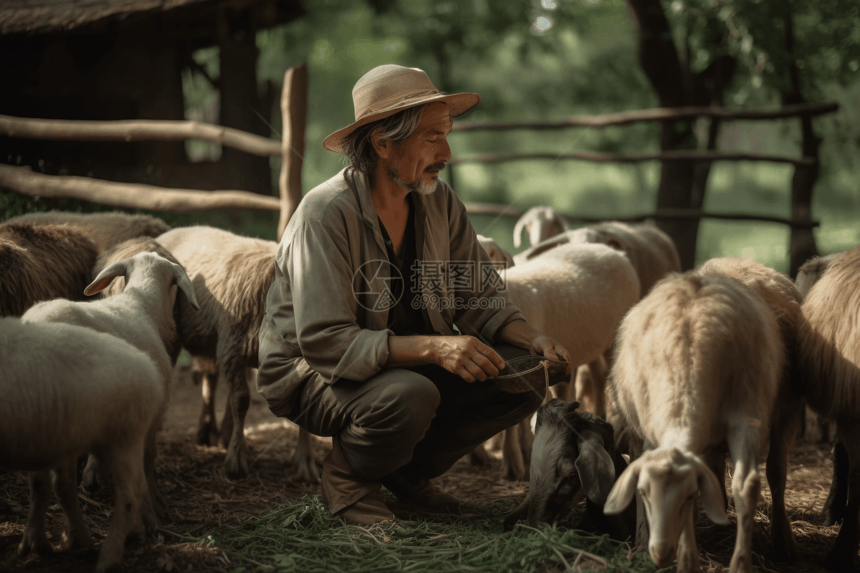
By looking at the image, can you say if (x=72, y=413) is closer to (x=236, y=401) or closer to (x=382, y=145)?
(x=382, y=145)

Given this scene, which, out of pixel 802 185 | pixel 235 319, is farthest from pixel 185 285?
pixel 802 185

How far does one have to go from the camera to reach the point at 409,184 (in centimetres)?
314

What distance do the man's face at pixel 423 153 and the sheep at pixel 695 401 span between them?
107 cm

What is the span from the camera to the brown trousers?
9.24 feet

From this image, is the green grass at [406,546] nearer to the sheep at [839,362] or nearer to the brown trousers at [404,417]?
the brown trousers at [404,417]

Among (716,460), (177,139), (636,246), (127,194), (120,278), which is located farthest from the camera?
(177,139)

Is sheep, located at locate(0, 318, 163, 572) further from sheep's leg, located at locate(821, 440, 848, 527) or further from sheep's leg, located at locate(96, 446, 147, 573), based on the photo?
sheep's leg, located at locate(821, 440, 848, 527)

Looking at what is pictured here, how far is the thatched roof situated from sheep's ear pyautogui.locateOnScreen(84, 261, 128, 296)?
16.6 ft

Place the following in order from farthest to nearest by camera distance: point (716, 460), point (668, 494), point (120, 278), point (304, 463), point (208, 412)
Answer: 1. point (208, 412)
2. point (304, 463)
3. point (120, 278)
4. point (716, 460)
5. point (668, 494)

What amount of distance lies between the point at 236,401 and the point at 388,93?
2.07 metres

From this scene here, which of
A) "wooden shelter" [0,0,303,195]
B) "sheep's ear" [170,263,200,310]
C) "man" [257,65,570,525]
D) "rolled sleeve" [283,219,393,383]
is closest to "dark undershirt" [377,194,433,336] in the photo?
"man" [257,65,570,525]

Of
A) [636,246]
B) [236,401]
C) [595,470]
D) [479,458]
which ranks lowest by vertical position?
[479,458]

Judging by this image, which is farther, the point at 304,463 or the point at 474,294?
the point at 304,463

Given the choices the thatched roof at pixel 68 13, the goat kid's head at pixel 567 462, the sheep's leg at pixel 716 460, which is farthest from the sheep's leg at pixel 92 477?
the thatched roof at pixel 68 13
